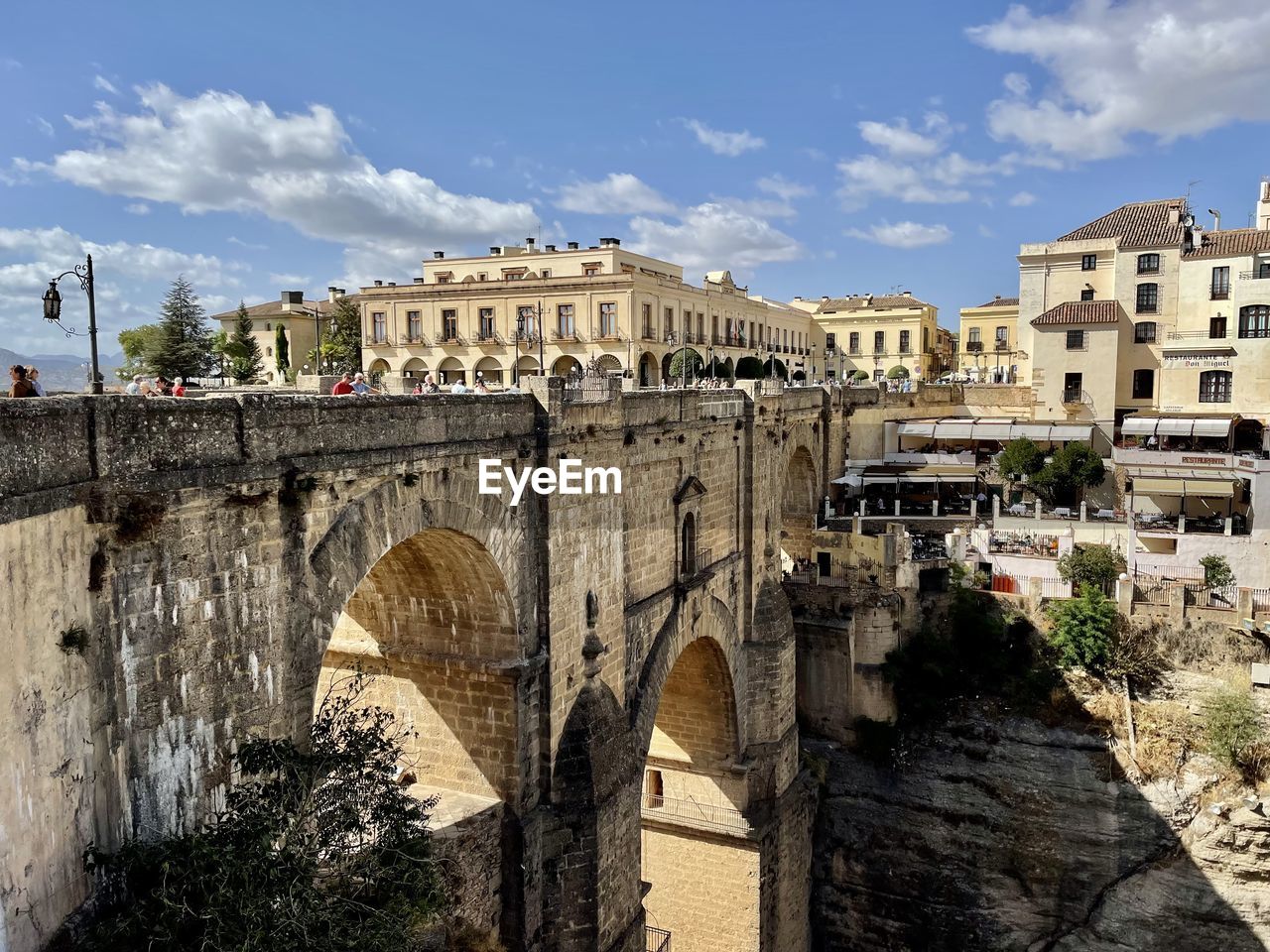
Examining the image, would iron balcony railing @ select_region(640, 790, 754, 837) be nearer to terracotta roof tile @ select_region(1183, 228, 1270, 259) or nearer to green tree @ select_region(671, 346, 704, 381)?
green tree @ select_region(671, 346, 704, 381)

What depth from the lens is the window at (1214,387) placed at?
3186 centimetres

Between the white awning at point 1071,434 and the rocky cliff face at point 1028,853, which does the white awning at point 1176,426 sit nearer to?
the white awning at point 1071,434

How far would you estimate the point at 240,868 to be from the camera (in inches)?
228

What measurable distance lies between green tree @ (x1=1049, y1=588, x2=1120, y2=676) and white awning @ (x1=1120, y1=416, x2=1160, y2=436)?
28.7ft

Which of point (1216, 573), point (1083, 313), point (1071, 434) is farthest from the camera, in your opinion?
point (1083, 313)

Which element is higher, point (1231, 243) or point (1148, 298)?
point (1231, 243)

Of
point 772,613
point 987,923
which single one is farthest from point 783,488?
point 987,923

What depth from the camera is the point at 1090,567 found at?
81.9 feet

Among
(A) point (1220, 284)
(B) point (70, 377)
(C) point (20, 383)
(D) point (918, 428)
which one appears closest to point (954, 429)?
(D) point (918, 428)

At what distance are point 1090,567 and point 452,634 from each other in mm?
19351

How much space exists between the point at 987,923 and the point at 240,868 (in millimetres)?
20340

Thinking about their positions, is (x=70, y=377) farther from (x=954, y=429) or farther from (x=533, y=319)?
(x=954, y=429)

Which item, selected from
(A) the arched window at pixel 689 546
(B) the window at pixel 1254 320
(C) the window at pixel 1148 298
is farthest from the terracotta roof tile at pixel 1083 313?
(A) the arched window at pixel 689 546

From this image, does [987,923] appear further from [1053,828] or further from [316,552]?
[316,552]
